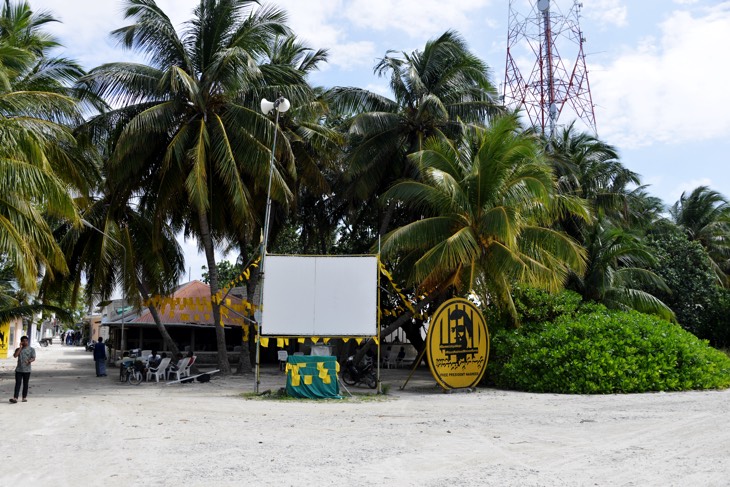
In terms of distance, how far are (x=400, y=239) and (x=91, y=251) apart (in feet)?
41.5

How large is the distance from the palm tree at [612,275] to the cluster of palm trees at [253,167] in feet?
0.26

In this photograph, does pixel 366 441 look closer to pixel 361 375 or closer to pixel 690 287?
pixel 361 375

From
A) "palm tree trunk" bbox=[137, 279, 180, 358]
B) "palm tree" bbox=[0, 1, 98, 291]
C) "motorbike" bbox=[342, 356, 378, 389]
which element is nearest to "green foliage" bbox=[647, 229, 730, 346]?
"motorbike" bbox=[342, 356, 378, 389]

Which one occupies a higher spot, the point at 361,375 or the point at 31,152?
the point at 31,152

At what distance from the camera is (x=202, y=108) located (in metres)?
21.1

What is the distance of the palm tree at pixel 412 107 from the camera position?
2381cm

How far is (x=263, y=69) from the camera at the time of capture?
22172 millimetres

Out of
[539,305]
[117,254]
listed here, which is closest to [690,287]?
[539,305]

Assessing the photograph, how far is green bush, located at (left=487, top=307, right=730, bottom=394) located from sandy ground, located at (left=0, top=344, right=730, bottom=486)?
127cm

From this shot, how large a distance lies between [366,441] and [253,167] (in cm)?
1263

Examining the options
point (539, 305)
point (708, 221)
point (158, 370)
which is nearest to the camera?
point (539, 305)

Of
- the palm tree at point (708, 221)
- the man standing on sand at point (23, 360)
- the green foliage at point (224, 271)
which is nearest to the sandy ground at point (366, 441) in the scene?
the man standing on sand at point (23, 360)

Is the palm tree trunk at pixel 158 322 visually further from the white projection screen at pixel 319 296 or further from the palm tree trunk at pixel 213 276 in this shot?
the white projection screen at pixel 319 296

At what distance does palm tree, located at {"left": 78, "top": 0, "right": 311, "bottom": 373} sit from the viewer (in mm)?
20406
